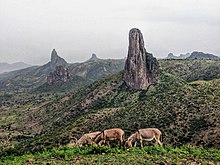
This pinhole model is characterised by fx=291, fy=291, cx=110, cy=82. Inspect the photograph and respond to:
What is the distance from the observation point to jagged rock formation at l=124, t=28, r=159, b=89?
134875 mm

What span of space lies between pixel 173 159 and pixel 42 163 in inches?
332

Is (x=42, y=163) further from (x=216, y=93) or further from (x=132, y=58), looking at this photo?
(x=132, y=58)

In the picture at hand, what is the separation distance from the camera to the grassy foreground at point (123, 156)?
18.7 metres

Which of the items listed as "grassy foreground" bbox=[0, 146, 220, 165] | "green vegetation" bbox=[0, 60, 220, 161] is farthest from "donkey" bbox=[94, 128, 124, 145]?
"green vegetation" bbox=[0, 60, 220, 161]

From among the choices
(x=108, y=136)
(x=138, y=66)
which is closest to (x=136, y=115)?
(x=138, y=66)

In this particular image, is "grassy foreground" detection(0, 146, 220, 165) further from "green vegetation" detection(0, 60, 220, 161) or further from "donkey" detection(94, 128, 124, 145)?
"donkey" detection(94, 128, 124, 145)

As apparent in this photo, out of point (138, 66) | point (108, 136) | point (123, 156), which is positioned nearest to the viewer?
point (123, 156)

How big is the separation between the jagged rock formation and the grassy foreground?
111 m

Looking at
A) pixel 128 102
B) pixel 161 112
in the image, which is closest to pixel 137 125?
pixel 161 112

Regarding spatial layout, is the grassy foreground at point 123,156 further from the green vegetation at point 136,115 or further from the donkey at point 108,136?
the donkey at point 108,136

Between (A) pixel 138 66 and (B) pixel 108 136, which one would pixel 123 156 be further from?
(A) pixel 138 66

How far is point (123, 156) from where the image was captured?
64.7ft

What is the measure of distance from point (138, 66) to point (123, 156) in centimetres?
11910

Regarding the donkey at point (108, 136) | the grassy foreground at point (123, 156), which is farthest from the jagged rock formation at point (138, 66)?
the grassy foreground at point (123, 156)
